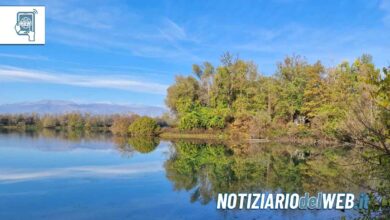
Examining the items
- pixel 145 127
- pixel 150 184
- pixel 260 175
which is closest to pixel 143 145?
pixel 145 127

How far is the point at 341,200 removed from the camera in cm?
867

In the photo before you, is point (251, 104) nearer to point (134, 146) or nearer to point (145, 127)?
point (145, 127)

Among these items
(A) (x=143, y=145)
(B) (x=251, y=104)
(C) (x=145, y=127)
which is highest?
(B) (x=251, y=104)

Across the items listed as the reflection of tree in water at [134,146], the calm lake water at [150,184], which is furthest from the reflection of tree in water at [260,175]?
the reflection of tree in water at [134,146]

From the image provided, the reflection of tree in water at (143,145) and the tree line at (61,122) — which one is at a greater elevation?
the tree line at (61,122)

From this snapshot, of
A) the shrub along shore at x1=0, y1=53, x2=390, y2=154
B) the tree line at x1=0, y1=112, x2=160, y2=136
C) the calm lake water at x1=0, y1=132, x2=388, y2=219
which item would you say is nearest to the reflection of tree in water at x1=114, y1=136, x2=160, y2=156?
the calm lake water at x1=0, y1=132, x2=388, y2=219

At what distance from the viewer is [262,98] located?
35.3 meters

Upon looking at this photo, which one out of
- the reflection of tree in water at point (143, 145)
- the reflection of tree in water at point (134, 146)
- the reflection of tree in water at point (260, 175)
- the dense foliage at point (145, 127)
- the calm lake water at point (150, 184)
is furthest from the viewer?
the dense foliage at point (145, 127)

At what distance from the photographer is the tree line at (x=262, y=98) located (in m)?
30.0

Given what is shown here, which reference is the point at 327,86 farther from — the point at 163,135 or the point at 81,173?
the point at 81,173

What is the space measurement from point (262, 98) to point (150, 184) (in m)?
25.2

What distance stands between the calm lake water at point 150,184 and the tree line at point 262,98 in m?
12.8

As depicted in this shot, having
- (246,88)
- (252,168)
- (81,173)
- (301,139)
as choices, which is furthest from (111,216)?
(246,88)

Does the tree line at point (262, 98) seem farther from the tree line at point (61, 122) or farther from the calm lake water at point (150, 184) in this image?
the tree line at point (61, 122)
